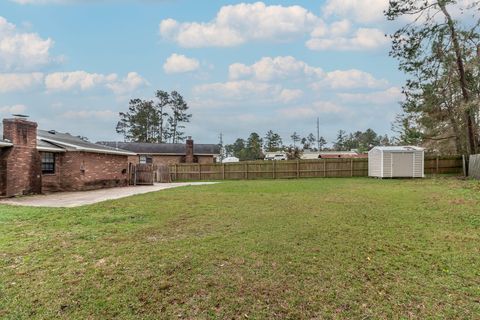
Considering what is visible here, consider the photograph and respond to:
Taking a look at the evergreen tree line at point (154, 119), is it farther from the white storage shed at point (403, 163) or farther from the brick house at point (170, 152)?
the white storage shed at point (403, 163)

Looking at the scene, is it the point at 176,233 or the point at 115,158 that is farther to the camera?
the point at 115,158

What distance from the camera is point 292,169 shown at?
2356 cm

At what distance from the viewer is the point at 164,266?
3939mm

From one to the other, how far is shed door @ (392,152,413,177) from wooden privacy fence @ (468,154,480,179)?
3090 mm

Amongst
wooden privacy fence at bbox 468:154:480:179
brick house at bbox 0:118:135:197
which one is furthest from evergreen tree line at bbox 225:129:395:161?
brick house at bbox 0:118:135:197

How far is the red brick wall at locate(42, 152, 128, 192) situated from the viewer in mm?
14445

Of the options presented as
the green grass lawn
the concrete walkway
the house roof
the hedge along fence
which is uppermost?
the house roof

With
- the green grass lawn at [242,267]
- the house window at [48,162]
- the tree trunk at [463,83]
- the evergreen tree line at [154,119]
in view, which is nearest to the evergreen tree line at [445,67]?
the tree trunk at [463,83]

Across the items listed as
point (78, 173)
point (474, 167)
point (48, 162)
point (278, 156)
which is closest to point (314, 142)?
point (278, 156)

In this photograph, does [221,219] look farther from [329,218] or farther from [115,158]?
[115,158]

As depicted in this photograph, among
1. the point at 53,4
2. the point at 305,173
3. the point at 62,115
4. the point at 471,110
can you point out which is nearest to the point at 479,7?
the point at 471,110

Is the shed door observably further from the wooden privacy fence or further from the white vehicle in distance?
the white vehicle in distance

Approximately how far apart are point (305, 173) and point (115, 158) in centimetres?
1356

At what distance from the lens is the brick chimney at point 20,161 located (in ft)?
38.8
